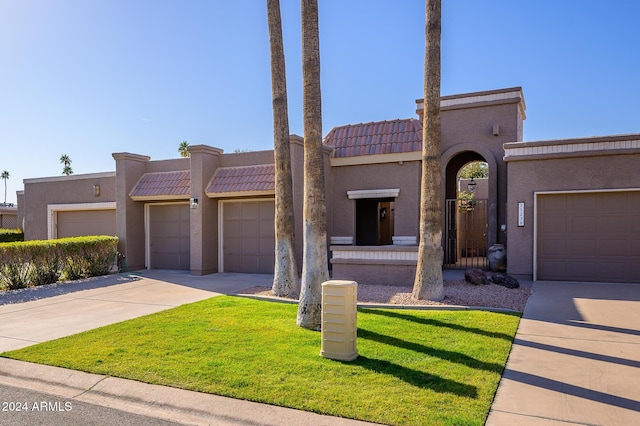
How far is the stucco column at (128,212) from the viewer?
55.2ft

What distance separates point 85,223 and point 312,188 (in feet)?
48.6

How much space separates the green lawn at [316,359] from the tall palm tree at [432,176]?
109 centimetres

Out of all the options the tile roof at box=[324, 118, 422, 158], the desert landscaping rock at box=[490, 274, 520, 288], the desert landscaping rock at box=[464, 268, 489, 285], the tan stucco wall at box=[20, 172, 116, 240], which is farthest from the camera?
the tan stucco wall at box=[20, 172, 116, 240]

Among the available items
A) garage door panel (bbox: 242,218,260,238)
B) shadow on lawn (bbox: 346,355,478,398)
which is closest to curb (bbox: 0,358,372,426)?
shadow on lawn (bbox: 346,355,478,398)

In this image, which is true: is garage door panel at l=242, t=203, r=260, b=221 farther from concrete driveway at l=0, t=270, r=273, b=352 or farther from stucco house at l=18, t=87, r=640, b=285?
concrete driveway at l=0, t=270, r=273, b=352

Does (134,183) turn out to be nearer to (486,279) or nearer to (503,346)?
(486,279)

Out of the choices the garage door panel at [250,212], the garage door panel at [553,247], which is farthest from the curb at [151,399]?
the garage door panel at [553,247]

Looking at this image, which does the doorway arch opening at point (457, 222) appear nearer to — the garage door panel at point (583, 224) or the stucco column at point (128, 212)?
the garage door panel at point (583, 224)

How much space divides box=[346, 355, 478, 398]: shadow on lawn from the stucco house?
6217 mm

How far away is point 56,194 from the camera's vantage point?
19469 millimetres

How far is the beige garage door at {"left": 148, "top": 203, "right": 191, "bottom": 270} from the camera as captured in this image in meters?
17.1

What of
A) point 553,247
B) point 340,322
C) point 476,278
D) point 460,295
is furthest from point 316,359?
point 553,247

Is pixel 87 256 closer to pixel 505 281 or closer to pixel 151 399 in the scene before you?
pixel 151 399

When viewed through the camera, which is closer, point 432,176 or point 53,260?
point 432,176
